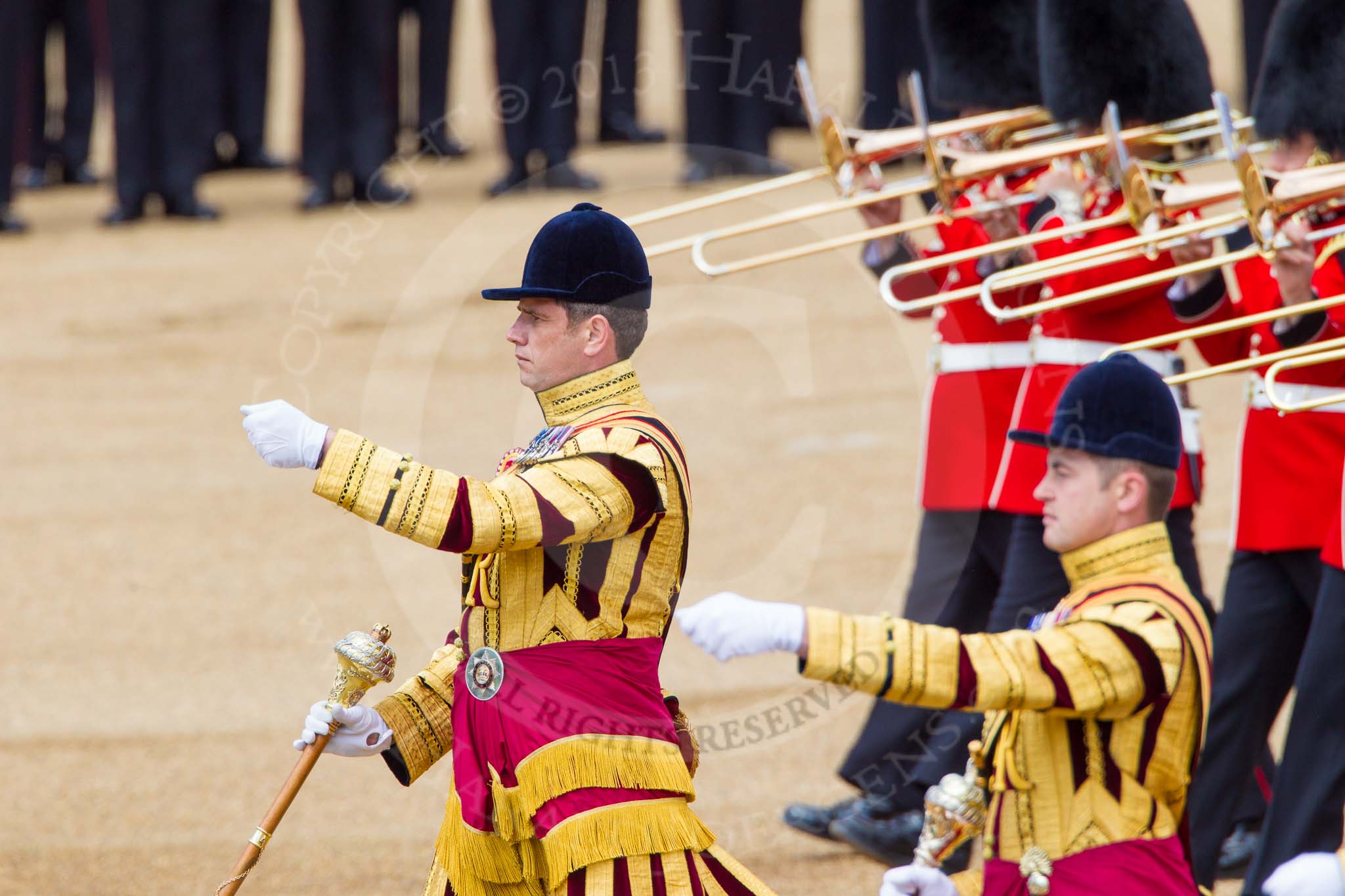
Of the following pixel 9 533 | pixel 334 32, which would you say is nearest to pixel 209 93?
pixel 334 32

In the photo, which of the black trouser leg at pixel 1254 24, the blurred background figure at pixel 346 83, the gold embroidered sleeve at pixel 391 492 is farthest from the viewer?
the blurred background figure at pixel 346 83

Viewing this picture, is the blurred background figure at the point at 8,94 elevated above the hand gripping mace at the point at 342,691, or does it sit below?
above

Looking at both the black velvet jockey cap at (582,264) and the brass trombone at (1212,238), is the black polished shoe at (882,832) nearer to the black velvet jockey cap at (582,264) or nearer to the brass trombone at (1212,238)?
the brass trombone at (1212,238)

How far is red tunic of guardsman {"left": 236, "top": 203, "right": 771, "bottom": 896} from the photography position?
273cm

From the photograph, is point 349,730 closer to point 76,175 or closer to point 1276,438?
point 1276,438

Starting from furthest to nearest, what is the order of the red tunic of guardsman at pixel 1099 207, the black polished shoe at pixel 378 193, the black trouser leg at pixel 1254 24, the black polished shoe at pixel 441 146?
the black polished shoe at pixel 441 146, the black polished shoe at pixel 378 193, the black trouser leg at pixel 1254 24, the red tunic of guardsman at pixel 1099 207

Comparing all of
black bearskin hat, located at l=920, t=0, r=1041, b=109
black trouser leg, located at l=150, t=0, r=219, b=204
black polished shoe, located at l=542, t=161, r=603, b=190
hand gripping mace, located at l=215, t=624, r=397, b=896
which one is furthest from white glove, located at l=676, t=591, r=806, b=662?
black trouser leg, located at l=150, t=0, r=219, b=204

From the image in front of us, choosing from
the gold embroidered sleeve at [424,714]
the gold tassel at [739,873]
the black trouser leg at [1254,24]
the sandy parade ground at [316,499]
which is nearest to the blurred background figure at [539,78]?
the sandy parade ground at [316,499]

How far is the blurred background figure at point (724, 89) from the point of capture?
10.3 meters

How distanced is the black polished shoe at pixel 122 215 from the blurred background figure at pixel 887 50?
12.5ft

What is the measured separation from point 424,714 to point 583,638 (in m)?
0.44

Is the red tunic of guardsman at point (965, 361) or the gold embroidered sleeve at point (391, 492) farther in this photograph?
the red tunic of guardsman at point (965, 361)

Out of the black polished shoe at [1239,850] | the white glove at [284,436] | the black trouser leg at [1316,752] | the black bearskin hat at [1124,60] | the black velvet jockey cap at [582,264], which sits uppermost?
the black bearskin hat at [1124,60]

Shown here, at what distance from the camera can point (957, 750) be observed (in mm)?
4234
